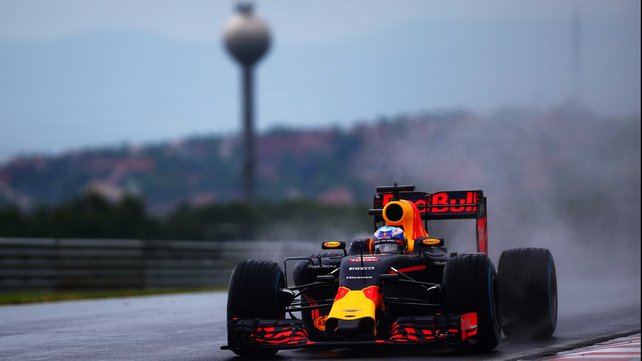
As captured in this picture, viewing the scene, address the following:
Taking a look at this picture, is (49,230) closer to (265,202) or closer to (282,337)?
(265,202)

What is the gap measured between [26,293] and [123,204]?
145ft

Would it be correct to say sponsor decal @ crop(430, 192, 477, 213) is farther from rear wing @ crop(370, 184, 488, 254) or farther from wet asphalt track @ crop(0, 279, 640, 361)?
wet asphalt track @ crop(0, 279, 640, 361)

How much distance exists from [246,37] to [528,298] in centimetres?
8072

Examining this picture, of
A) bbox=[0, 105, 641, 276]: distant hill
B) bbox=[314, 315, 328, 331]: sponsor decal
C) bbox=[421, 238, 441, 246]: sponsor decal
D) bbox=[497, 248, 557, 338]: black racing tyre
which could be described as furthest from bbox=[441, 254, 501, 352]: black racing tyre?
bbox=[0, 105, 641, 276]: distant hill

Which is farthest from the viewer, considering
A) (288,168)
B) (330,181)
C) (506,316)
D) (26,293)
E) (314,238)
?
(288,168)

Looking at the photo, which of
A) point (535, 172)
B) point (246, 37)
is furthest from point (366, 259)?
point (246, 37)

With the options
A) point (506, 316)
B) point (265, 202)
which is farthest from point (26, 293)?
point (265, 202)

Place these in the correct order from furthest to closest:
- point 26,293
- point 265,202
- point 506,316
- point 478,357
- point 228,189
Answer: point 228,189 < point 265,202 < point 26,293 < point 506,316 < point 478,357

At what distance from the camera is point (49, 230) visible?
2574 inches

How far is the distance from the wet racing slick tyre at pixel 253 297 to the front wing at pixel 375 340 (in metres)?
0.18

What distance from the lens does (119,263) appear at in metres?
33.1

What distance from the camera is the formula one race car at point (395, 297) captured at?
458 inches

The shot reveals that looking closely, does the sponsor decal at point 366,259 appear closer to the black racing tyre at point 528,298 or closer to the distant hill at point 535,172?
the black racing tyre at point 528,298

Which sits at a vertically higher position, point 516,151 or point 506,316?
point 516,151
